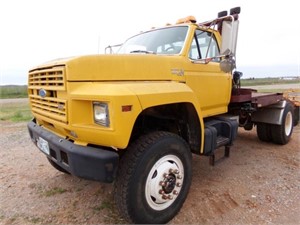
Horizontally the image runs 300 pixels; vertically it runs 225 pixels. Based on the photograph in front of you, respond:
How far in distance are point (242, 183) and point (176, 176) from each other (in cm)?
147

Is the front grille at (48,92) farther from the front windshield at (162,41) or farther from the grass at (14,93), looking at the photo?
the grass at (14,93)

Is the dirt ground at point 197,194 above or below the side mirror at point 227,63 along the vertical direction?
below

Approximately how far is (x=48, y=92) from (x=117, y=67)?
2.73ft

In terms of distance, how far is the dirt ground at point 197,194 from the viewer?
296 cm

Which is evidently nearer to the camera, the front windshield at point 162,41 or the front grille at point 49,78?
the front grille at point 49,78

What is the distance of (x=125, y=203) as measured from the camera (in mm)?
2504

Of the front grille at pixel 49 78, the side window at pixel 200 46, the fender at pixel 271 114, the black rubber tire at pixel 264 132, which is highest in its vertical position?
the side window at pixel 200 46

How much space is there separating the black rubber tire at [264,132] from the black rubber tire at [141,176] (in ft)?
12.8

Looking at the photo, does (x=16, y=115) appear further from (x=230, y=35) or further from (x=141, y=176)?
(x=141, y=176)

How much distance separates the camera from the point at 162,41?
12.5 feet

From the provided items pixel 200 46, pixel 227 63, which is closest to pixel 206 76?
pixel 227 63

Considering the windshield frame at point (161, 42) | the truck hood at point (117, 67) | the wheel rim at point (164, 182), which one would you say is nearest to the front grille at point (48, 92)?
the truck hood at point (117, 67)

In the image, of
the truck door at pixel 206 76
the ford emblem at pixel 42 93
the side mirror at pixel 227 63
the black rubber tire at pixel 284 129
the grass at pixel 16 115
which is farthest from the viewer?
the grass at pixel 16 115

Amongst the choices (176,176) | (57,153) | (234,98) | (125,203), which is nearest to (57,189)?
(57,153)
